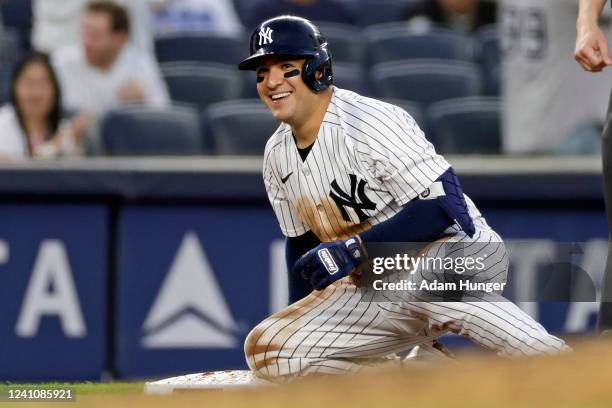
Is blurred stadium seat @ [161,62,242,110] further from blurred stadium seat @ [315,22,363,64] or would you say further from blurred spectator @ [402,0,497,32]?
blurred spectator @ [402,0,497,32]

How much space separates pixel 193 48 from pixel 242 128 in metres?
0.98

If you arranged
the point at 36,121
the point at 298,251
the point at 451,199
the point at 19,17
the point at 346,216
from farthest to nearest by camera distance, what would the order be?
the point at 19,17
the point at 36,121
the point at 298,251
the point at 346,216
the point at 451,199

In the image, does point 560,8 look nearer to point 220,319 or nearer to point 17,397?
point 220,319

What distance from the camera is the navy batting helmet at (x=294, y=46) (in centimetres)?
435

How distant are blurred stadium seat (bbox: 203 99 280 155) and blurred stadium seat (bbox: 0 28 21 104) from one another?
1092 millimetres

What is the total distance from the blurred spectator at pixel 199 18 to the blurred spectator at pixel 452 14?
3.44 feet

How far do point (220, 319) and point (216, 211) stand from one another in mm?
518

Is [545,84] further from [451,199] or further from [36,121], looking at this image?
[451,199]

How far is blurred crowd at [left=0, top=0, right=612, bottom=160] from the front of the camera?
673 centimetres

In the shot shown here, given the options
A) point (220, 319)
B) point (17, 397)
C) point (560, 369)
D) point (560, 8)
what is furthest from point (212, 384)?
point (560, 8)

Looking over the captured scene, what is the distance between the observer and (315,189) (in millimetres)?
4465

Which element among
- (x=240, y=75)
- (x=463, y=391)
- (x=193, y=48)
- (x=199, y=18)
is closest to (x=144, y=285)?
(x=240, y=75)

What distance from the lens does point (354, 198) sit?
443cm

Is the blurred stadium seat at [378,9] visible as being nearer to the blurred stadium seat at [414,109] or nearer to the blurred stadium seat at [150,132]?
the blurred stadium seat at [414,109]
